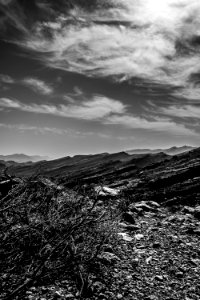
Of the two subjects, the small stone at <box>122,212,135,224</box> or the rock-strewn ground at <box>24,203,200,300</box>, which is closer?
the rock-strewn ground at <box>24,203,200,300</box>

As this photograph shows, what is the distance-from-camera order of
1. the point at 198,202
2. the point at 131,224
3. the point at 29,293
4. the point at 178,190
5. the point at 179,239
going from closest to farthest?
the point at 29,293 → the point at 179,239 → the point at 131,224 → the point at 198,202 → the point at 178,190

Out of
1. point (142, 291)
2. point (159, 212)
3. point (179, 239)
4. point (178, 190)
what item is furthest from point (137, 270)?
point (178, 190)

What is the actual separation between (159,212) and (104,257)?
19.4 ft

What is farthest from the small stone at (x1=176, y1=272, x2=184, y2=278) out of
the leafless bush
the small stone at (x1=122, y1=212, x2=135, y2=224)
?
the small stone at (x1=122, y1=212, x2=135, y2=224)

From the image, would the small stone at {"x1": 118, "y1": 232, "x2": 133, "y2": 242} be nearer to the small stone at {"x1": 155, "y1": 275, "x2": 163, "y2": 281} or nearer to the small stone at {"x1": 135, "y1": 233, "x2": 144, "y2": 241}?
the small stone at {"x1": 135, "y1": 233, "x2": 144, "y2": 241}

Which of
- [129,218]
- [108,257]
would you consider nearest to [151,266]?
[108,257]

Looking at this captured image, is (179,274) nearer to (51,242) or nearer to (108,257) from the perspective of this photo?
(108,257)

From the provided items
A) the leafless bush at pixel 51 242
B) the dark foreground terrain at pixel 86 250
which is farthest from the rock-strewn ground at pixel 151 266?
the leafless bush at pixel 51 242

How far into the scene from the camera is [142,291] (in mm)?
5457

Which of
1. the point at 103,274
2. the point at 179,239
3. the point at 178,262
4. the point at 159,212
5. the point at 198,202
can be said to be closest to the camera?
the point at 103,274

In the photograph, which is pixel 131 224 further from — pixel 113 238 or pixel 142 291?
pixel 142 291

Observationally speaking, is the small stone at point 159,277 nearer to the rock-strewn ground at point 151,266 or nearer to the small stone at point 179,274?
the rock-strewn ground at point 151,266

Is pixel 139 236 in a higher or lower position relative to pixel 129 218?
lower

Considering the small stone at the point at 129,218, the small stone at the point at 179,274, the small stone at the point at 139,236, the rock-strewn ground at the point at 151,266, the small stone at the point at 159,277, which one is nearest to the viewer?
the rock-strewn ground at the point at 151,266
